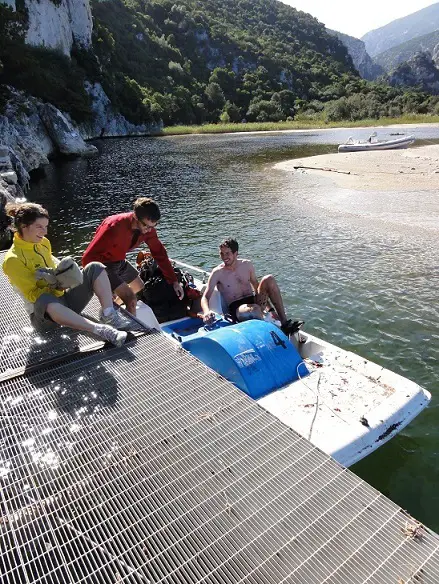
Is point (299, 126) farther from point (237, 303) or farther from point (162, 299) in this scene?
point (237, 303)

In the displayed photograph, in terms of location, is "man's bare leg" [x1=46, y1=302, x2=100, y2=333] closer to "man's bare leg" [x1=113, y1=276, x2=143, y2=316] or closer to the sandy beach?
"man's bare leg" [x1=113, y1=276, x2=143, y2=316]

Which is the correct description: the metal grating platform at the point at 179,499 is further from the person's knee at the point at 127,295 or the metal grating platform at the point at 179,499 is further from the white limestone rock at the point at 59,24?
the white limestone rock at the point at 59,24

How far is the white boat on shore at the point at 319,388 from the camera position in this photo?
4711 millimetres

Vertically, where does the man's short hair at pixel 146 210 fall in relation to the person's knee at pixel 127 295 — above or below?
above

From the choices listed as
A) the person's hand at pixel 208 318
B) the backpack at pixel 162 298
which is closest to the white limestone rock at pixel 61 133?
the backpack at pixel 162 298

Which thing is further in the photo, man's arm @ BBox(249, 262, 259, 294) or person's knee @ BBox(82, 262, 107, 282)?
man's arm @ BBox(249, 262, 259, 294)

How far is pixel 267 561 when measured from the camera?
2.67 meters

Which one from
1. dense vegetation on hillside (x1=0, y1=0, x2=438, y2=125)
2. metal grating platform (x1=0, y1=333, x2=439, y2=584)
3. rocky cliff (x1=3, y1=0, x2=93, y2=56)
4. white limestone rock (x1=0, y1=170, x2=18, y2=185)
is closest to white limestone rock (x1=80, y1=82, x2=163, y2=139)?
dense vegetation on hillside (x1=0, y1=0, x2=438, y2=125)

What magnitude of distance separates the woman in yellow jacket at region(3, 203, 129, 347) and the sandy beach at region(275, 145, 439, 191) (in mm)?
21615

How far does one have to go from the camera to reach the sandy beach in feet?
82.0

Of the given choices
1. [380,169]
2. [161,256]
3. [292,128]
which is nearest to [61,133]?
[380,169]

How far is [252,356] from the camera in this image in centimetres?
539

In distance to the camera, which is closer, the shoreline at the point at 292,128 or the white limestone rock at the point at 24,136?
the white limestone rock at the point at 24,136

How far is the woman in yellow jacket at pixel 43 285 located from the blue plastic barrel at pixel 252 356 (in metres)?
1.18
